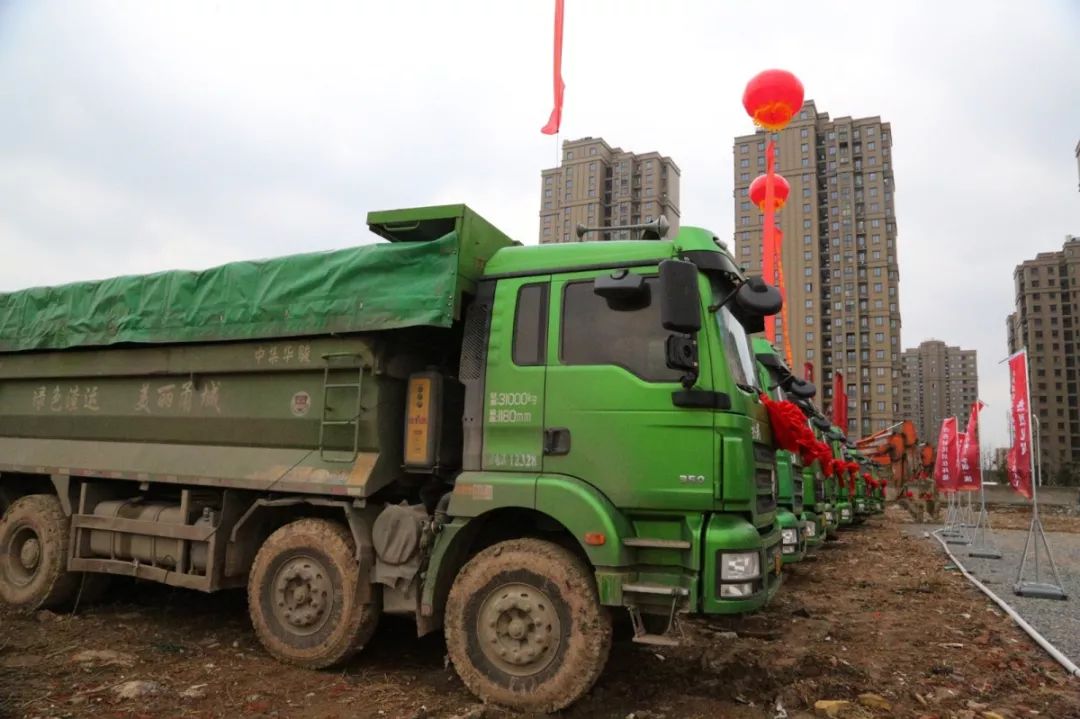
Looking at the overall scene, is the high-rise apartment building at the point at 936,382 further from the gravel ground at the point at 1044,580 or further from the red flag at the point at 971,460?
the red flag at the point at 971,460

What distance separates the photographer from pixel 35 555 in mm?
6312

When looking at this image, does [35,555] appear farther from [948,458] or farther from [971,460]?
[948,458]

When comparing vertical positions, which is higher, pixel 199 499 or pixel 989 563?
pixel 199 499

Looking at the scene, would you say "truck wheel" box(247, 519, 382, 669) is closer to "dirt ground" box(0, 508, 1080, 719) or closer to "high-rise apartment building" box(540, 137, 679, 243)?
"dirt ground" box(0, 508, 1080, 719)

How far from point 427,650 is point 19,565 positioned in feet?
13.5

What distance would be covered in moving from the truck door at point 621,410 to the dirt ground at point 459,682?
4.53 ft

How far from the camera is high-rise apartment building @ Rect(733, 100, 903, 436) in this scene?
7662cm

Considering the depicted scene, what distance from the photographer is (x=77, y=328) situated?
6379mm

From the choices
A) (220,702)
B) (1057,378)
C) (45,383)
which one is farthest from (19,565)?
(1057,378)

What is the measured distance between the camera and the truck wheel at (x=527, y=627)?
394cm

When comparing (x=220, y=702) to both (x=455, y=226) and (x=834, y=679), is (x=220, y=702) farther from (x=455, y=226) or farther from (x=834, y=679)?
(x=834, y=679)

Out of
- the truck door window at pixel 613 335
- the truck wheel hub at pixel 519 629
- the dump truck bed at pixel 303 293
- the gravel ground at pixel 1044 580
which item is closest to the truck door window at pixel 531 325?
the truck door window at pixel 613 335

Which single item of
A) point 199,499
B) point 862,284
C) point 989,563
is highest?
point 862,284

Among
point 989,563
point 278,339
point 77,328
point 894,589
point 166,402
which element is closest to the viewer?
point 278,339
